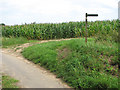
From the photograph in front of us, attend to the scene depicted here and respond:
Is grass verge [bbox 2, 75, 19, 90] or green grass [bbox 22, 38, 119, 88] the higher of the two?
green grass [bbox 22, 38, 119, 88]

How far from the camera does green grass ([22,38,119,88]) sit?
220 inches

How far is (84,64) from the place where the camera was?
21.6 ft

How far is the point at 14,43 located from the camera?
46.4ft

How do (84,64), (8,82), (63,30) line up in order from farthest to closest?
(63,30) < (84,64) < (8,82)

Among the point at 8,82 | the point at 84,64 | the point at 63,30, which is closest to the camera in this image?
the point at 8,82

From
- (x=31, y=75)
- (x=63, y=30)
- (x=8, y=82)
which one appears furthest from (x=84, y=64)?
(x=63, y=30)

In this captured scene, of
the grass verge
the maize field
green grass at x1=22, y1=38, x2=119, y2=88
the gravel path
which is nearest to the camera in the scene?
the grass verge

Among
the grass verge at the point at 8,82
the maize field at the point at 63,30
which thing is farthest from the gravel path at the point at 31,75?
the maize field at the point at 63,30

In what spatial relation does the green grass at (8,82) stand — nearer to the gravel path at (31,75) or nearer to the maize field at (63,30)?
the gravel path at (31,75)

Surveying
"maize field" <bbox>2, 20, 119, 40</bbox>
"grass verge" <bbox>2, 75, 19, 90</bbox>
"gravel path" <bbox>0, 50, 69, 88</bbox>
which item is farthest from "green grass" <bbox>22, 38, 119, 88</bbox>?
"maize field" <bbox>2, 20, 119, 40</bbox>

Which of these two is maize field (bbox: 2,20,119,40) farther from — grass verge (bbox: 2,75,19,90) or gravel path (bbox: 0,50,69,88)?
grass verge (bbox: 2,75,19,90)

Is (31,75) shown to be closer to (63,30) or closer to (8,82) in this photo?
(8,82)

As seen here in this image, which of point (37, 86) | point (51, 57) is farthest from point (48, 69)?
point (37, 86)

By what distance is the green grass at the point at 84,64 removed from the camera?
558 centimetres
